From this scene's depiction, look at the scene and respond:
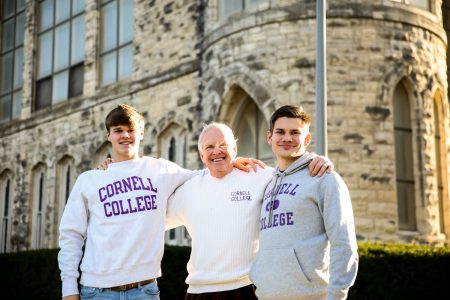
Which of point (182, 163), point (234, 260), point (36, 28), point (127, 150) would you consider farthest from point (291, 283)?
point (36, 28)

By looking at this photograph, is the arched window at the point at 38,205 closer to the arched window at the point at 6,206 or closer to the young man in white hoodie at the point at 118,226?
the arched window at the point at 6,206

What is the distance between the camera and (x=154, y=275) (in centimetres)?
441

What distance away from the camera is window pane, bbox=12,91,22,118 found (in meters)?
21.1

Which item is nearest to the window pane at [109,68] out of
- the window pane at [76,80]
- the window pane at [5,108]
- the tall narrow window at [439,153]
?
the window pane at [76,80]

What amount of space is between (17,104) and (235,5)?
10548mm

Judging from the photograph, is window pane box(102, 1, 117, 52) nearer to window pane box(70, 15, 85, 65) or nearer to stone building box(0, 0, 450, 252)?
stone building box(0, 0, 450, 252)

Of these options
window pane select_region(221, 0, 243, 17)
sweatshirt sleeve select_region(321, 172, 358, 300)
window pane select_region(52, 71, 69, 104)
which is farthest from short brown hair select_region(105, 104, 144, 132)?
window pane select_region(52, 71, 69, 104)

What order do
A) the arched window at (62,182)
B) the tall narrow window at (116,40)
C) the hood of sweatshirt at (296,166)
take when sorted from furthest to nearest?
the arched window at (62,182) < the tall narrow window at (116,40) < the hood of sweatshirt at (296,166)

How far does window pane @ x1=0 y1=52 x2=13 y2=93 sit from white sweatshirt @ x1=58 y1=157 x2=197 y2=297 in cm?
1839

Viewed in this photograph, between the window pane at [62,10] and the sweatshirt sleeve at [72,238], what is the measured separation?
619 inches

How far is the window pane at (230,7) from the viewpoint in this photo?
512 inches

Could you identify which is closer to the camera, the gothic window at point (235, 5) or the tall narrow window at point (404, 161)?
the tall narrow window at point (404, 161)

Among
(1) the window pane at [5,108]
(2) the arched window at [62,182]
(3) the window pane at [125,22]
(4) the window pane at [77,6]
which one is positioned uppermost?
(4) the window pane at [77,6]

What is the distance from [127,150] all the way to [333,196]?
1.45 meters
